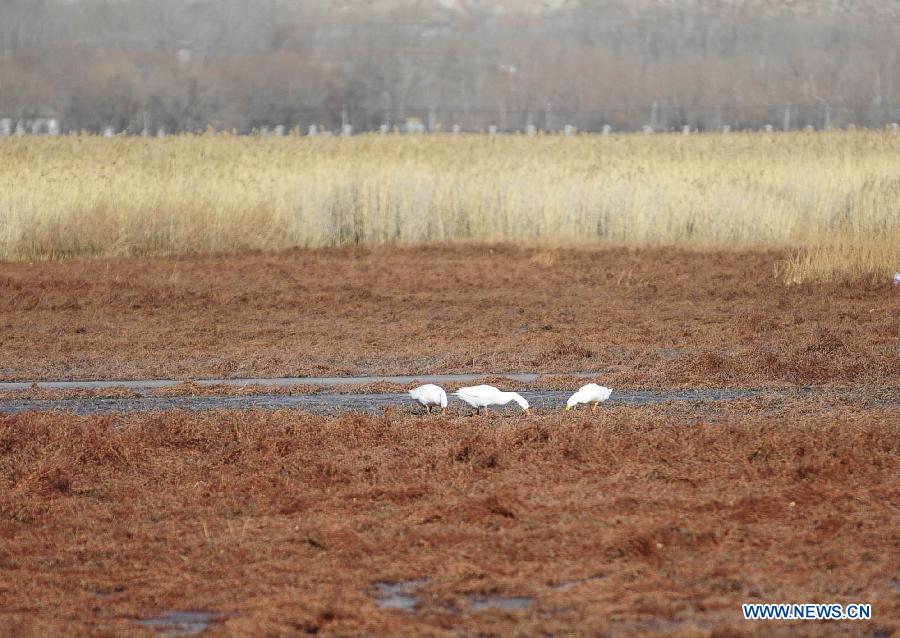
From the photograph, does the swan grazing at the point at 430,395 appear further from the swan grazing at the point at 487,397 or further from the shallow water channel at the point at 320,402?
the shallow water channel at the point at 320,402

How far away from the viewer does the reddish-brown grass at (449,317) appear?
12211 mm

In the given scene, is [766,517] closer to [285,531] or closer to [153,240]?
[285,531]

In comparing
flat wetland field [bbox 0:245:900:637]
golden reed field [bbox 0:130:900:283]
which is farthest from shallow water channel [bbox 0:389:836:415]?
golden reed field [bbox 0:130:900:283]

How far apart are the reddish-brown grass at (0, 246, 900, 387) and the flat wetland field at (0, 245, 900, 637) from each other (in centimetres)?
9

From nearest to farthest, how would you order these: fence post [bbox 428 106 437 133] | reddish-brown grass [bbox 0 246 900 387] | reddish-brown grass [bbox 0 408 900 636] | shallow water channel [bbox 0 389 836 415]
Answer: reddish-brown grass [bbox 0 408 900 636], shallow water channel [bbox 0 389 836 415], reddish-brown grass [bbox 0 246 900 387], fence post [bbox 428 106 437 133]

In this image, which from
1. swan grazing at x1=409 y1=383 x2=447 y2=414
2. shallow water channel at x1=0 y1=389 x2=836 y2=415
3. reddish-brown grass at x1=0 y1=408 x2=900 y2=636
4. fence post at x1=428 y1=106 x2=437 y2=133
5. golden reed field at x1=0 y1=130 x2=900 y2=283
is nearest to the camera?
reddish-brown grass at x1=0 y1=408 x2=900 y2=636

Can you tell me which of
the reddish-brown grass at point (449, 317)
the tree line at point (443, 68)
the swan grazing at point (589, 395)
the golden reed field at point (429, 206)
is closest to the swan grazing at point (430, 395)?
the swan grazing at point (589, 395)

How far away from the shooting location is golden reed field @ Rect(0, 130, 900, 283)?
74.1 feet

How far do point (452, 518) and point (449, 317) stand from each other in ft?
29.6

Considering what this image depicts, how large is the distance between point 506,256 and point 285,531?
15.6 m

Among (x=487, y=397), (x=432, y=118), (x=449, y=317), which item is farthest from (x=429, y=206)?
(x=432, y=118)

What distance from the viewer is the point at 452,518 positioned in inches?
277

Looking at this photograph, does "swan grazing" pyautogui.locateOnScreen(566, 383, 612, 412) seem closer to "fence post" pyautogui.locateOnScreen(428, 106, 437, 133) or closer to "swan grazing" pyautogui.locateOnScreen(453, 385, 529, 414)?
"swan grazing" pyautogui.locateOnScreen(453, 385, 529, 414)

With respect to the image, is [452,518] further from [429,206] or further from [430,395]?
[429,206]
